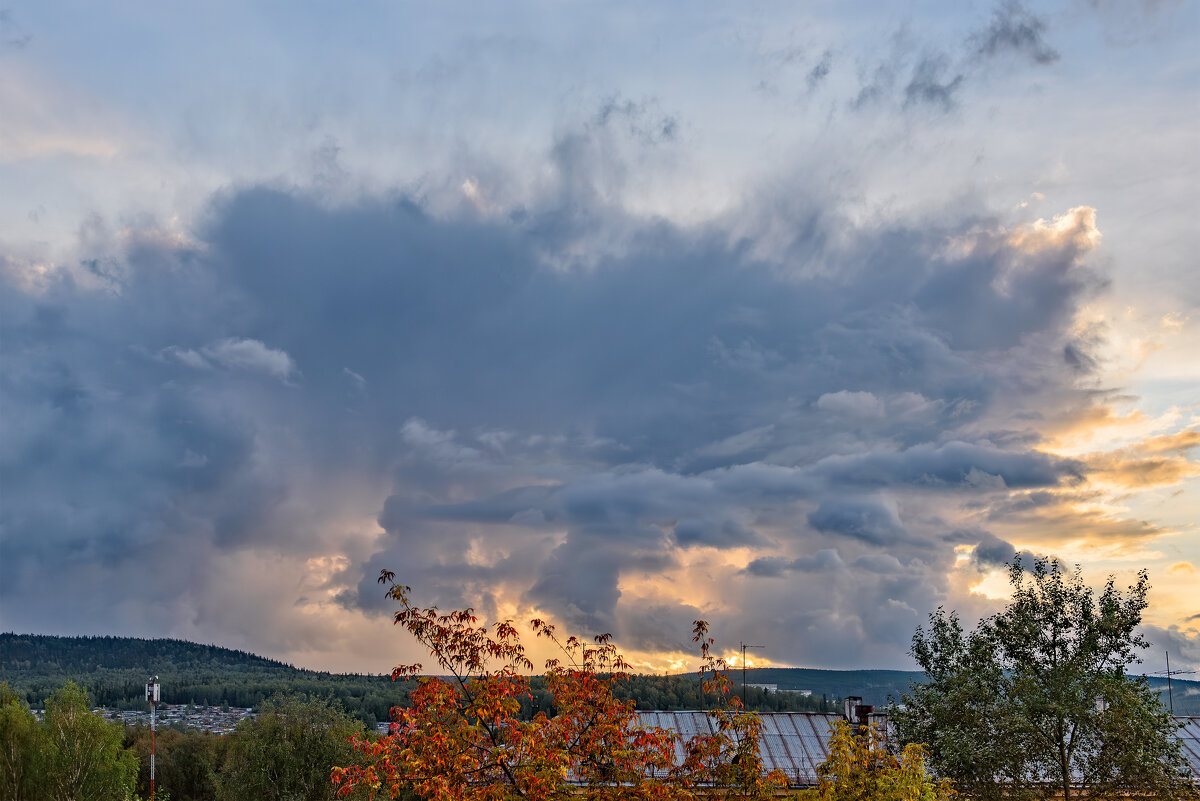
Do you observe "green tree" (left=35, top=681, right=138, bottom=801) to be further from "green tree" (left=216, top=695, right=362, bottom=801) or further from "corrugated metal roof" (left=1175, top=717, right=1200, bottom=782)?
"corrugated metal roof" (left=1175, top=717, right=1200, bottom=782)

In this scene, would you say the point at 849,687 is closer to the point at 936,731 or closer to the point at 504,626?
the point at 936,731

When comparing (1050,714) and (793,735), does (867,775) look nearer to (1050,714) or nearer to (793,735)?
(1050,714)

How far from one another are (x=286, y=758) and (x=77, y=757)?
11.4 m

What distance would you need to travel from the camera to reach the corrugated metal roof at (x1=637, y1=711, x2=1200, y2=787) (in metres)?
41.4

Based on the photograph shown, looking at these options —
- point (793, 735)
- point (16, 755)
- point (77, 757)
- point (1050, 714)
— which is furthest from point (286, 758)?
point (1050, 714)

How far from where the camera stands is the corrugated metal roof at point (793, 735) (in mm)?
41375

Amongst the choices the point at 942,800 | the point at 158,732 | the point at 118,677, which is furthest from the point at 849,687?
the point at 942,800

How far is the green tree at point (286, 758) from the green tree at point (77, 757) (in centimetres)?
605

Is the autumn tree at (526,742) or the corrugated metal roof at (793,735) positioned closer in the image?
the autumn tree at (526,742)

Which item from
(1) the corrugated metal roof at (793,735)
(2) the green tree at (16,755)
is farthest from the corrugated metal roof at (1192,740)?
(2) the green tree at (16,755)

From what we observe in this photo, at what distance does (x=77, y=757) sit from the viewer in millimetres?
46781

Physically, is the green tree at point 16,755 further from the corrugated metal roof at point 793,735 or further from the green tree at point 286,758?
the corrugated metal roof at point 793,735

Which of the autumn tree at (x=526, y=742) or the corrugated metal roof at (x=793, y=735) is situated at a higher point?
the autumn tree at (x=526, y=742)

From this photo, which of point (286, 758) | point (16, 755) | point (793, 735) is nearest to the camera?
point (793, 735)
